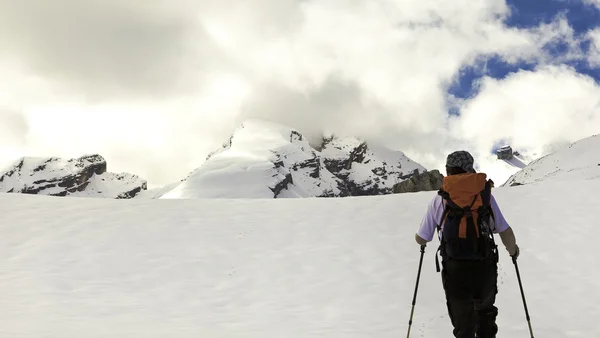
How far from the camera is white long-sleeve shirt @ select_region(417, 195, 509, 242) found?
6094 mm

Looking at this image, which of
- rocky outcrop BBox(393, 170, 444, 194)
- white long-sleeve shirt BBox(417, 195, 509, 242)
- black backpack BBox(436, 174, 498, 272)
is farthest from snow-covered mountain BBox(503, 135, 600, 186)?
black backpack BBox(436, 174, 498, 272)

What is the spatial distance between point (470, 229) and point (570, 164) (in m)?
122

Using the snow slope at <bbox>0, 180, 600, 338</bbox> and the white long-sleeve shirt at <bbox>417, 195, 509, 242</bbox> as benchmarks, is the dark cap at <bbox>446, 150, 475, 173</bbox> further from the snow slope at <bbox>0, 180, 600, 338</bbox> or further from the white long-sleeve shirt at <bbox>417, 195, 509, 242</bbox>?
the snow slope at <bbox>0, 180, 600, 338</bbox>

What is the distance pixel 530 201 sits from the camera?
19.4 m

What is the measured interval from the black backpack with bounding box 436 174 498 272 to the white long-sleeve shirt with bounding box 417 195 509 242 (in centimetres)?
18

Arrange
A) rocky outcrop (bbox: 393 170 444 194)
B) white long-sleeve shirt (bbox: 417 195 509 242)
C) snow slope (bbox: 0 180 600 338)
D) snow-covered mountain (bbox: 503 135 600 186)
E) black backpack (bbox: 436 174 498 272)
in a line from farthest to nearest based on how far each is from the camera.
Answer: snow-covered mountain (bbox: 503 135 600 186) → rocky outcrop (bbox: 393 170 444 194) → snow slope (bbox: 0 180 600 338) → white long-sleeve shirt (bbox: 417 195 509 242) → black backpack (bbox: 436 174 498 272)

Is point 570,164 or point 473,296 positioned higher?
point 570,164

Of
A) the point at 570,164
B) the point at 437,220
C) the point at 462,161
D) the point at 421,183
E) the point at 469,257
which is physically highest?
the point at 570,164

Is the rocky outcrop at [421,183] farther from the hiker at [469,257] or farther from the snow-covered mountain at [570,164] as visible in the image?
the snow-covered mountain at [570,164]

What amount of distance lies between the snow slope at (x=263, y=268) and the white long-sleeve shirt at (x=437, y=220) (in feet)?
12.4

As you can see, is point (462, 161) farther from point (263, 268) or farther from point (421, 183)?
point (421, 183)

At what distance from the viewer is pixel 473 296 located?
5836 mm

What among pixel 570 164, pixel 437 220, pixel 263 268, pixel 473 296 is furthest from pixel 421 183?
pixel 570 164

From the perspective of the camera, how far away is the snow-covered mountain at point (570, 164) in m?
99.5
